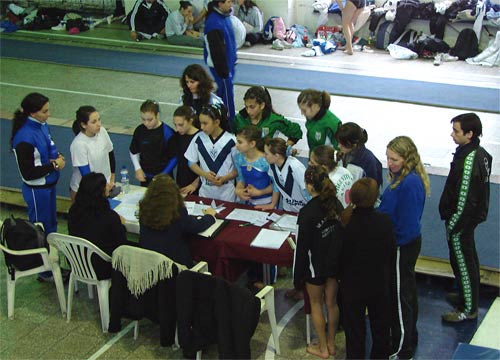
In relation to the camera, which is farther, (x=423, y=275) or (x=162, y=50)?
(x=162, y=50)

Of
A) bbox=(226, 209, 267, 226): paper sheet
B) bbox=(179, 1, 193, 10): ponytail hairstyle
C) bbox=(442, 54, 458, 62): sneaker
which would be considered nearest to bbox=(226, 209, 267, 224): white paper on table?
bbox=(226, 209, 267, 226): paper sheet

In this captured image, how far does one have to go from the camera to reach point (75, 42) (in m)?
14.3

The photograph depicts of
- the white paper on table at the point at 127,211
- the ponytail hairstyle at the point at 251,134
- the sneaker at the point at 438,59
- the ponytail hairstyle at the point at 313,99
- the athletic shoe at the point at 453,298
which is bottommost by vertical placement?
the athletic shoe at the point at 453,298

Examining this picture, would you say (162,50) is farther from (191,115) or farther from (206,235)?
(206,235)

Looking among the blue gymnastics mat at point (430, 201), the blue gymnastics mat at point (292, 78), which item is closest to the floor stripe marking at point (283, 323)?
the blue gymnastics mat at point (430, 201)

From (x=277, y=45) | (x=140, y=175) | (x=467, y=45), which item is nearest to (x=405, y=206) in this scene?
(x=140, y=175)

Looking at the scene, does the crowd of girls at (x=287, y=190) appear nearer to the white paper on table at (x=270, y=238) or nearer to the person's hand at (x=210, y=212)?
the person's hand at (x=210, y=212)

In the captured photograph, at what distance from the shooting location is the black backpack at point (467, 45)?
12398 millimetres

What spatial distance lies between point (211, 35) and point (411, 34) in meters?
6.07

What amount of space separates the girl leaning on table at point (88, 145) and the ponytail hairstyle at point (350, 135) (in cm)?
210

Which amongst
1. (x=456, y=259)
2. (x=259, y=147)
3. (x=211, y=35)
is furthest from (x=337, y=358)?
(x=211, y=35)

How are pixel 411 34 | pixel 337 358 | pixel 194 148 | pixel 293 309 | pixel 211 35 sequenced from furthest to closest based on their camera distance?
pixel 411 34 → pixel 211 35 → pixel 194 148 → pixel 293 309 → pixel 337 358

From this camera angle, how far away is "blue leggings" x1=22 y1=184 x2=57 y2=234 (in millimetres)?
5891

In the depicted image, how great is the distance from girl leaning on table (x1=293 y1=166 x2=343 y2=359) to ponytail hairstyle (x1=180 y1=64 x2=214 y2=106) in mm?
2259
